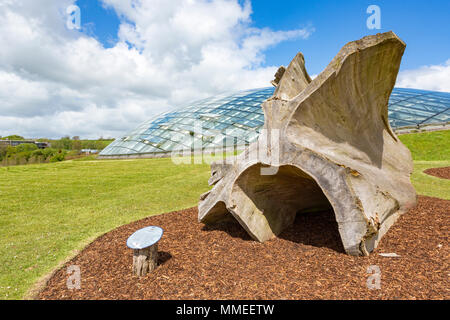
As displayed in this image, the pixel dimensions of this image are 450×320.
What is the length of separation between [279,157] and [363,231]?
5.02 ft

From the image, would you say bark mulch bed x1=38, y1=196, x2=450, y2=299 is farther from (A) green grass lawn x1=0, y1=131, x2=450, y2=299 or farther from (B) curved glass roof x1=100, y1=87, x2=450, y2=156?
(B) curved glass roof x1=100, y1=87, x2=450, y2=156

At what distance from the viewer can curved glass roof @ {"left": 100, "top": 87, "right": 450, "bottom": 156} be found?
2767 cm

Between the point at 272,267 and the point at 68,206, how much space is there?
806cm

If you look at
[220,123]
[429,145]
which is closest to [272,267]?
[429,145]

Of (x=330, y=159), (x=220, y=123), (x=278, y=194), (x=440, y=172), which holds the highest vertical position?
(x=220, y=123)

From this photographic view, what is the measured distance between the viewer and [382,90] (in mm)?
4797

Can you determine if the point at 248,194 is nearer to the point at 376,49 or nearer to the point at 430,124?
the point at 376,49

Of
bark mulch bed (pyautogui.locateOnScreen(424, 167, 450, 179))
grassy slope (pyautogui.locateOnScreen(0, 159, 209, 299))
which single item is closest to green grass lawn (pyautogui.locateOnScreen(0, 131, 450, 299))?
grassy slope (pyautogui.locateOnScreen(0, 159, 209, 299))

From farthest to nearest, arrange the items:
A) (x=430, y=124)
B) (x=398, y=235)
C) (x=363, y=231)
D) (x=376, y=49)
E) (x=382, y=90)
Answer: (x=430, y=124) < (x=382, y=90) < (x=398, y=235) < (x=376, y=49) < (x=363, y=231)

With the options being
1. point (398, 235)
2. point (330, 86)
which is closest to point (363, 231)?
point (398, 235)

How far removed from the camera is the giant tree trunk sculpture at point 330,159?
3588 millimetres

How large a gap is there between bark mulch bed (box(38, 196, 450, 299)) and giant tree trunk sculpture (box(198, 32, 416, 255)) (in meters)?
0.34

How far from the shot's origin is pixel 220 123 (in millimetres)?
30344

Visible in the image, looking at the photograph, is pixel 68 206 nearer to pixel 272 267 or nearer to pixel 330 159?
pixel 272 267
